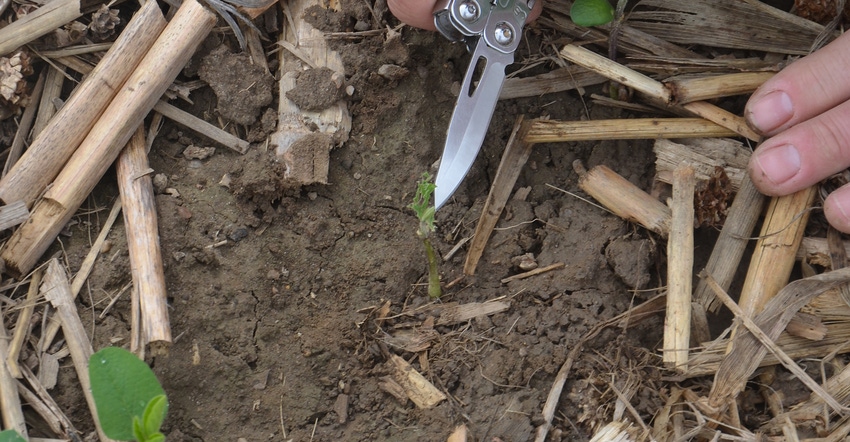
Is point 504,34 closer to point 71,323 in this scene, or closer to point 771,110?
point 771,110

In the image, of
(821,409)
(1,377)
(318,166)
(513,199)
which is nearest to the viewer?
(1,377)

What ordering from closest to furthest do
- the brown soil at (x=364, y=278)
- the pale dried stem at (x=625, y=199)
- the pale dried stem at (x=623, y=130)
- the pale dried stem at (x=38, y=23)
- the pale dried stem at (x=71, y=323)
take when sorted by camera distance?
1. the pale dried stem at (x=71, y=323)
2. the brown soil at (x=364, y=278)
3. the pale dried stem at (x=38, y=23)
4. the pale dried stem at (x=625, y=199)
5. the pale dried stem at (x=623, y=130)

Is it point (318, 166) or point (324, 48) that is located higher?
point (324, 48)

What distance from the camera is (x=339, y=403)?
81.7 inches

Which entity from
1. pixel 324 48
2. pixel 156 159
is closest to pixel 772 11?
pixel 324 48

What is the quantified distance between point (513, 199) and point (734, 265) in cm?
73

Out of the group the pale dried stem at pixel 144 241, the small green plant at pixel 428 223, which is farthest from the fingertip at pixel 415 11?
the pale dried stem at pixel 144 241

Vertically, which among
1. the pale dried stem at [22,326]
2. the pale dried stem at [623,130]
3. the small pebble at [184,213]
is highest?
the pale dried stem at [623,130]

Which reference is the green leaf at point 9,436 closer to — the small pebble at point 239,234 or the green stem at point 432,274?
the small pebble at point 239,234

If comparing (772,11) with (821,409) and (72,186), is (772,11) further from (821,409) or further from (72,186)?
(72,186)

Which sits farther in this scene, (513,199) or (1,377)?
(513,199)

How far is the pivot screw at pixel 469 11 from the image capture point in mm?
2061

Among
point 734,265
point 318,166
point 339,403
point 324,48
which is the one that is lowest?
Result: point 339,403

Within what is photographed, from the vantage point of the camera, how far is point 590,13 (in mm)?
2277
